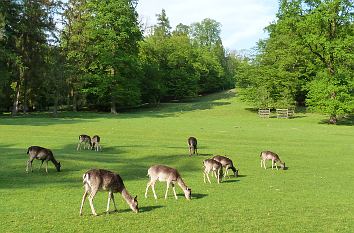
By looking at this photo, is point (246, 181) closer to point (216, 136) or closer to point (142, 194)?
point (142, 194)

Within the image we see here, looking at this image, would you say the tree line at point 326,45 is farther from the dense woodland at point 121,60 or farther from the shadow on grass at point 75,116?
the shadow on grass at point 75,116

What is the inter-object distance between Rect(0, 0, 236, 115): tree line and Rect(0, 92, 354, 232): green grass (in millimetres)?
32107

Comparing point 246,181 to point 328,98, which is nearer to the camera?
point 246,181

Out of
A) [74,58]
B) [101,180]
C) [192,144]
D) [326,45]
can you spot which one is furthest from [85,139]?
[74,58]

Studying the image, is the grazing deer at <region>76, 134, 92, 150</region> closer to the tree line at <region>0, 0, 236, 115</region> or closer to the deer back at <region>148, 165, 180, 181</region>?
the deer back at <region>148, 165, 180, 181</region>

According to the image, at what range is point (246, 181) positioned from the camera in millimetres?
20547

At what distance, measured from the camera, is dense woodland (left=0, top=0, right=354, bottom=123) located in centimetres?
6197

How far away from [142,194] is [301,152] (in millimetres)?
18087

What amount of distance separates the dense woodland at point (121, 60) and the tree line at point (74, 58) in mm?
180

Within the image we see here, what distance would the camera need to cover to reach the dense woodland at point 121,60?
62.0m

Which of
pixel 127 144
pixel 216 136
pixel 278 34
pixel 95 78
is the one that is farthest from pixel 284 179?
pixel 278 34

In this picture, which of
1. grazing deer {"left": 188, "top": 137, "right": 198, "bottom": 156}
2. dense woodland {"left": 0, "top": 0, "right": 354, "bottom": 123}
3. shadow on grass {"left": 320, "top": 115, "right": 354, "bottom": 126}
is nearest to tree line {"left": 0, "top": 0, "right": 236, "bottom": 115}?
dense woodland {"left": 0, "top": 0, "right": 354, "bottom": 123}

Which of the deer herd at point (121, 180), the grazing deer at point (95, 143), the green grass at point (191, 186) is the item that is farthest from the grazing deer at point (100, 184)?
the grazing deer at point (95, 143)

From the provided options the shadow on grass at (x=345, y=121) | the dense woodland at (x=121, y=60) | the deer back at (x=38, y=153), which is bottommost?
the shadow on grass at (x=345, y=121)
